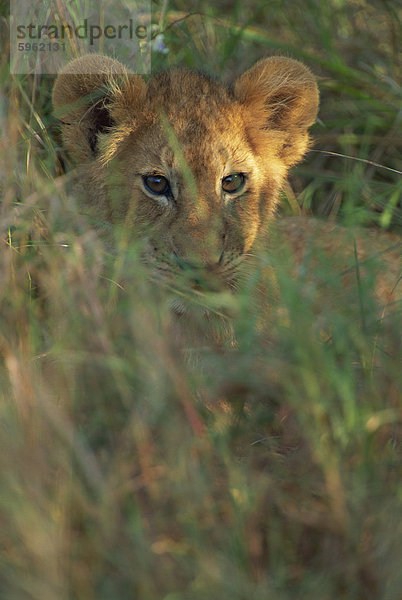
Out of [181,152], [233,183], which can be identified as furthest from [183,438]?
[233,183]

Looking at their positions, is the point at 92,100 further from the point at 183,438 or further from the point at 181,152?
the point at 183,438

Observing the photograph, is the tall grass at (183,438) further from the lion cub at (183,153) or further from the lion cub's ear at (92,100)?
the lion cub's ear at (92,100)

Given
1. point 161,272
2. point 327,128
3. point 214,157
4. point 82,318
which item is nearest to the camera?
point 82,318

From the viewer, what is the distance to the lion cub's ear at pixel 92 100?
2.96 meters

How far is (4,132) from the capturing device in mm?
3014

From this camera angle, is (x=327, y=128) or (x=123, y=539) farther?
(x=327, y=128)

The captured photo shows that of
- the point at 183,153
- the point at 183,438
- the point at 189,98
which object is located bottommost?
the point at 183,438

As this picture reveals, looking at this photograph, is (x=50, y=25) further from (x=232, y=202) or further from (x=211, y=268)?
(x=211, y=268)

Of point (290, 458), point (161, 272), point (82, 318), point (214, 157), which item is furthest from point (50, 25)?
point (290, 458)

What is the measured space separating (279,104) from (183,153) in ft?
2.29

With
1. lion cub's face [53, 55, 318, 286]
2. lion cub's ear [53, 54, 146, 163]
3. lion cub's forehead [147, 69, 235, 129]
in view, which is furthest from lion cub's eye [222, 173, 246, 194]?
lion cub's ear [53, 54, 146, 163]

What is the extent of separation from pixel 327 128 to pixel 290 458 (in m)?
2.94

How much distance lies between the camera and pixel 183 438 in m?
1.80

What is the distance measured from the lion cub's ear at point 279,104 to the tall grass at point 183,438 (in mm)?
837
